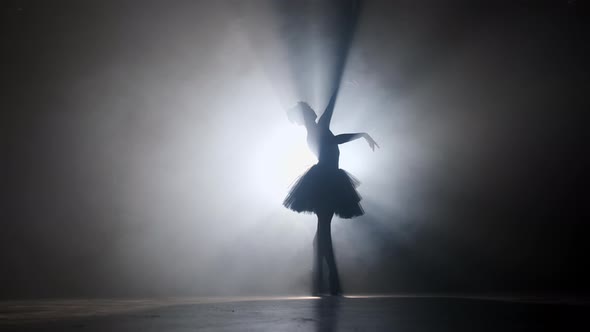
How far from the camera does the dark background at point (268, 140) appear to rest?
305 centimetres

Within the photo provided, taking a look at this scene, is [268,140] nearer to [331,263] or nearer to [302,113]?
[302,113]

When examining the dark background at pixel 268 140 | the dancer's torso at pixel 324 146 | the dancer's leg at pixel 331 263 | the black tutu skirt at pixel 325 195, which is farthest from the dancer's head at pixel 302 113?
the dancer's leg at pixel 331 263

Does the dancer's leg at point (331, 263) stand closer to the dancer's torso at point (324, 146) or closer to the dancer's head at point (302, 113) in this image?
the dancer's torso at point (324, 146)

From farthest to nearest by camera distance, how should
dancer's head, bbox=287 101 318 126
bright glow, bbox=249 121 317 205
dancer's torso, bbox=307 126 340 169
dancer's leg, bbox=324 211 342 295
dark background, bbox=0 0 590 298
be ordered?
bright glow, bbox=249 121 317 205
dark background, bbox=0 0 590 298
dancer's head, bbox=287 101 318 126
dancer's torso, bbox=307 126 340 169
dancer's leg, bbox=324 211 342 295

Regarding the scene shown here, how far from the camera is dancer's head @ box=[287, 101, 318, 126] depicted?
2.67 meters

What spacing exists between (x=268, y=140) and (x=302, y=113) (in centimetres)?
70

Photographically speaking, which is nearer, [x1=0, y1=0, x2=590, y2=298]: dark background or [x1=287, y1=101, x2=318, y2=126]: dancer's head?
[x1=287, y1=101, x2=318, y2=126]: dancer's head

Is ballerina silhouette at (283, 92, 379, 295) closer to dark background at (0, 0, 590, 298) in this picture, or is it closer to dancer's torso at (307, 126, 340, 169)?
dancer's torso at (307, 126, 340, 169)

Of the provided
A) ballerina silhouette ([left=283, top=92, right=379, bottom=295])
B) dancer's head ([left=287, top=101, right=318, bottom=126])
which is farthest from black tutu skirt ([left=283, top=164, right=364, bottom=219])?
dancer's head ([left=287, top=101, right=318, bottom=126])

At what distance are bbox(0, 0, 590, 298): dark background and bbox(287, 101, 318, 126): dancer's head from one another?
494 millimetres

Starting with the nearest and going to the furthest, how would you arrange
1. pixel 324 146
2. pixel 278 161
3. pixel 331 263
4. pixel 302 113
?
pixel 331 263
pixel 324 146
pixel 302 113
pixel 278 161

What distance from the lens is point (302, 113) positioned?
269 centimetres

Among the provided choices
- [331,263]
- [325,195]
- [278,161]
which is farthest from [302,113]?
[331,263]

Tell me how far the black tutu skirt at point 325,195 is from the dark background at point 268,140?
79 centimetres
